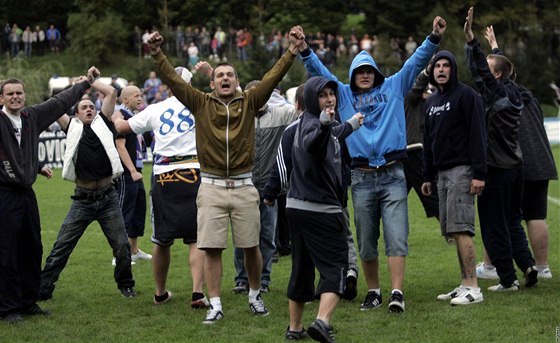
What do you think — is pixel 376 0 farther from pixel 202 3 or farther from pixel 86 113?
pixel 86 113

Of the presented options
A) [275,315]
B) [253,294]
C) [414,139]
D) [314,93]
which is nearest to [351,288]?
[275,315]

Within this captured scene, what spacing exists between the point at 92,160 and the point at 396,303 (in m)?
3.37

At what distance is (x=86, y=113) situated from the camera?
1086 centimetres

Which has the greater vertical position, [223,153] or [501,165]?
[223,153]

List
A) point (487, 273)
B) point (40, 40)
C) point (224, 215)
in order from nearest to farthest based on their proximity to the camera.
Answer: point (224, 215), point (487, 273), point (40, 40)

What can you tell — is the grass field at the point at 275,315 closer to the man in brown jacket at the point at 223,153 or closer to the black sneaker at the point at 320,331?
the black sneaker at the point at 320,331

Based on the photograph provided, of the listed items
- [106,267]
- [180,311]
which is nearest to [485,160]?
[180,311]

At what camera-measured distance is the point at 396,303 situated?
9469 mm

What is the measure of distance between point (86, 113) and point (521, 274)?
4.85 m

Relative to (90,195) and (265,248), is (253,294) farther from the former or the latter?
(90,195)

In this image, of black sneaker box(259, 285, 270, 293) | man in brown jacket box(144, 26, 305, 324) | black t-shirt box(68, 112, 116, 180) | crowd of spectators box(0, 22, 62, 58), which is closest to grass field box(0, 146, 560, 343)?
black sneaker box(259, 285, 270, 293)

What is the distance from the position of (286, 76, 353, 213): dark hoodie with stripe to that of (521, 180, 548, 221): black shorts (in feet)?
11.1

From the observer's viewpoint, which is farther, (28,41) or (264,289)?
(28,41)

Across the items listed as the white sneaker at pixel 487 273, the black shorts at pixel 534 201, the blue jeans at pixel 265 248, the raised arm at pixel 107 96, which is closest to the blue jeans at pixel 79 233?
the raised arm at pixel 107 96
